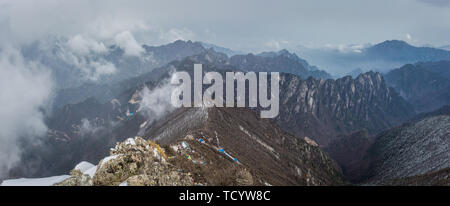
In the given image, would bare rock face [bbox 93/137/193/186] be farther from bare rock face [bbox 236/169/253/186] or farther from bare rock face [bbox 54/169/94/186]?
bare rock face [bbox 236/169/253/186]

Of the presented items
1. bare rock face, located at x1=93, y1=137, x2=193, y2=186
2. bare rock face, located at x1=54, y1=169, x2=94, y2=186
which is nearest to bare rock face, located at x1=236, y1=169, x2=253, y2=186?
bare rock face, located at x1=93, y1=137, x2=193, y2=186

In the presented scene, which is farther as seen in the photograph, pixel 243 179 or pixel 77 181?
pixel 243 179

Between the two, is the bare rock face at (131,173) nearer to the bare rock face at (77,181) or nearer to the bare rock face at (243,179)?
the bare rock face at (77,181)

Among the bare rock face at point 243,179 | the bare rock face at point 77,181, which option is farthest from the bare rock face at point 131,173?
the bare rock face at point 243,179

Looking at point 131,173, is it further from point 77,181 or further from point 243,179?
point 243,179

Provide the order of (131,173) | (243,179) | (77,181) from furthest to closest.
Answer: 1. (243,179)
2. (131,173)
3. (77,181)

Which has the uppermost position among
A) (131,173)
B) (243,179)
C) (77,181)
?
(77,181)

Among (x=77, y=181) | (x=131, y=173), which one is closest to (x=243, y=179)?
(x=131, y=173)

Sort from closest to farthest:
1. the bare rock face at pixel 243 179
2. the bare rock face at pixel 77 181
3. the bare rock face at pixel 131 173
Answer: the bare rock face at pixel 77 181, the bare rock face at pixel 131 173, the bare rock face at pixel 243 179

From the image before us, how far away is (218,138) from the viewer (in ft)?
414
